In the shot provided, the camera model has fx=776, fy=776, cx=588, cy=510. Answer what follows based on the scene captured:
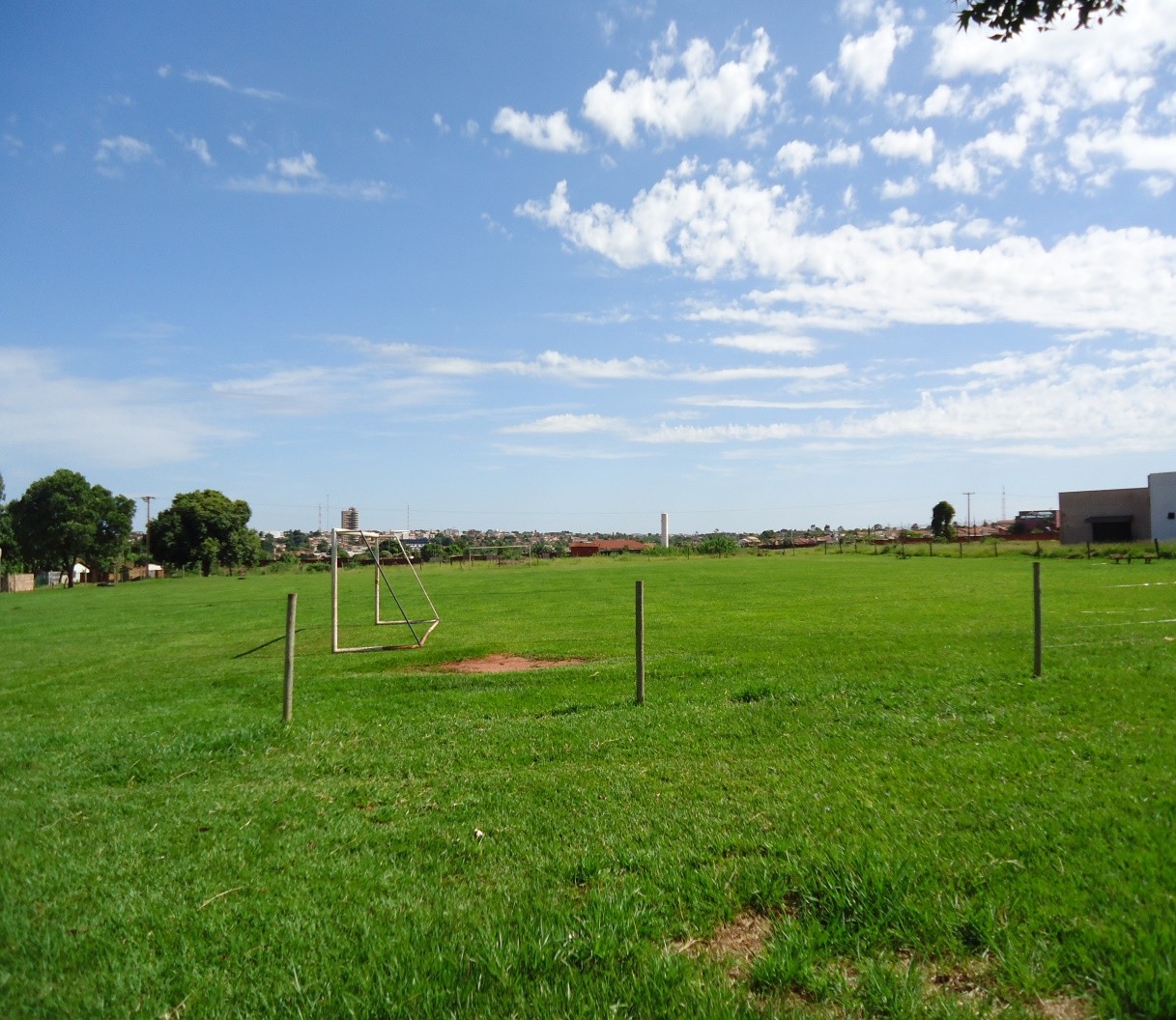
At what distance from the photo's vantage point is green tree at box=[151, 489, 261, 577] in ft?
263

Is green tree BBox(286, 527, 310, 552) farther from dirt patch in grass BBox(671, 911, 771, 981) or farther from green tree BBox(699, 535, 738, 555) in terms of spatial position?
dirt patch in grass BBox(671, 911, 771, 981)

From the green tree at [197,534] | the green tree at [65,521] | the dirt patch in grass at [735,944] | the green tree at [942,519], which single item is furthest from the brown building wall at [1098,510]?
the green tree at [65,521]

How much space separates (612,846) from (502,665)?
369 inches

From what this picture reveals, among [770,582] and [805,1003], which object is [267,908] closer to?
[805,1003]

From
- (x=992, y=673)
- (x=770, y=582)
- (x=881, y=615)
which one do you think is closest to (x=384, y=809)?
(x=992, y=673)

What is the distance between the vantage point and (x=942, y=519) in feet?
342

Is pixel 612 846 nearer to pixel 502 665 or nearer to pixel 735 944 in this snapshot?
pixel 735 944

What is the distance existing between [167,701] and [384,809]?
7303 millimetres

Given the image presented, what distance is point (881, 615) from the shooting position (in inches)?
780

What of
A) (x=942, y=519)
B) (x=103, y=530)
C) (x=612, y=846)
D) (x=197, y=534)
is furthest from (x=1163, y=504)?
(x=103, y=530)

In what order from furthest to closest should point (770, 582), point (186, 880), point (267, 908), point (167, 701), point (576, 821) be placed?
point (770, 582) → point (167, 701) → point (576, 821) → point (186, 880) → point (267, 908)

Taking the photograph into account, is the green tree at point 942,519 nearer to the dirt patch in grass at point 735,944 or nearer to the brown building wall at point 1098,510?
the brown building wall at point 1098,510

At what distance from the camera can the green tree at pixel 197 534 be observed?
8012cm

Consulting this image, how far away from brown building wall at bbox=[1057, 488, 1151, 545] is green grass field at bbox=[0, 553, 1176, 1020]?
231 feet
